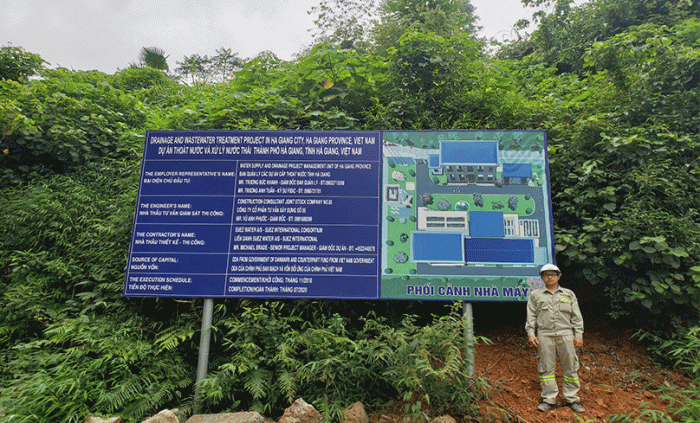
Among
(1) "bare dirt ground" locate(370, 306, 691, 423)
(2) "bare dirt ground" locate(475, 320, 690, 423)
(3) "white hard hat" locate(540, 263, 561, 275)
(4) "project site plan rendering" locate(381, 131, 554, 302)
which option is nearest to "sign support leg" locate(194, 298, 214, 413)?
(1) "bare dirt ground" locate(370, 306, 691, 423)

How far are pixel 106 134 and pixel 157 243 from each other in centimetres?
447

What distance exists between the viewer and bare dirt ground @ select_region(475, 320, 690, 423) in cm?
361

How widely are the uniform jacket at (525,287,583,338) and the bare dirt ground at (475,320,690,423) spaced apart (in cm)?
75

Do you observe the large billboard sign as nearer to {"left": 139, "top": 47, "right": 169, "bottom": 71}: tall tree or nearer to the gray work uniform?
the gray work uniform

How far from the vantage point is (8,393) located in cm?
347

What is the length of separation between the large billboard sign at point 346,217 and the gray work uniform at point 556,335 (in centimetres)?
25

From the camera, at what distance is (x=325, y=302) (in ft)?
14.9

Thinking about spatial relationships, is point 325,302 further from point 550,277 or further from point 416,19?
point 416,19

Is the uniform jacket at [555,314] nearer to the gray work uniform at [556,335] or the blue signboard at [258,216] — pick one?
the gray work uniform at [556,335]

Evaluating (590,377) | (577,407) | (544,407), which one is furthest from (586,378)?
(544,407)

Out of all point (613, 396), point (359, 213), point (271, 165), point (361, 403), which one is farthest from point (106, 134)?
point (613, 396)

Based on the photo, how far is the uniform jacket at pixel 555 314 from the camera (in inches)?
146

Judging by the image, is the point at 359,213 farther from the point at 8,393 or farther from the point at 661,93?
the point at 661,93

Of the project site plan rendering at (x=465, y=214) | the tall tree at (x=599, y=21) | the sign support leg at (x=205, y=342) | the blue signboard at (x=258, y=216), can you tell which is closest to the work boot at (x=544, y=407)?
the project site plan rendering at (x=465, y=214)
